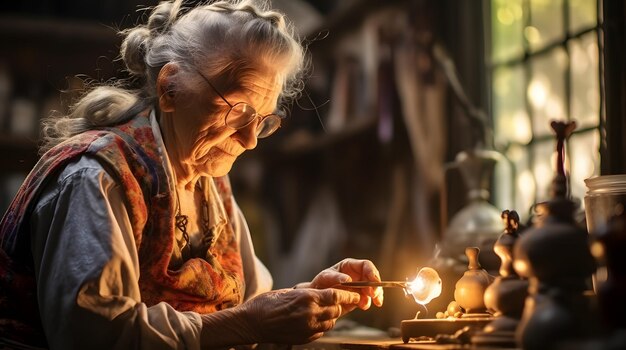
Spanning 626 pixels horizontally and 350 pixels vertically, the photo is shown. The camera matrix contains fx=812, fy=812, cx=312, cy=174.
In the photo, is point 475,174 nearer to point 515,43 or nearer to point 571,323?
point 515,43

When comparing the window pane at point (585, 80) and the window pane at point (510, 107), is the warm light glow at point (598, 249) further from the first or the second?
the window pane at point (510, 107)

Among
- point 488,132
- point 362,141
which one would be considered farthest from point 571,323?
point 362,141

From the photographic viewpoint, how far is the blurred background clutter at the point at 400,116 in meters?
3.72

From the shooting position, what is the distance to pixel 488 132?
4.32m

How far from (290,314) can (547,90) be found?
2.41 meters

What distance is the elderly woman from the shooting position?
207 centimetres

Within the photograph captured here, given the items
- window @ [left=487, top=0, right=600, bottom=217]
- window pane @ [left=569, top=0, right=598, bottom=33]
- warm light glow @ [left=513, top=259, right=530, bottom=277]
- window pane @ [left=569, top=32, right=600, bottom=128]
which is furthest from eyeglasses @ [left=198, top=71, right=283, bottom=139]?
window pane @ [left=569, top=0, right=598, bottom=33]

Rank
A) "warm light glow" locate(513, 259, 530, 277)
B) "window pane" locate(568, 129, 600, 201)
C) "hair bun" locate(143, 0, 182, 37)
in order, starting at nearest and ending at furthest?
"warm light glow" locate(513, 259, 530, 277) → "hair bun" locate(143, 0, 182, 37) → "window pane" locate(568, 129, 600, 201)

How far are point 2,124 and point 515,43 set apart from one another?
4.51m

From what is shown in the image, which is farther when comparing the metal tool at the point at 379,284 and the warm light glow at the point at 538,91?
the warm light glow at the point at 538,91

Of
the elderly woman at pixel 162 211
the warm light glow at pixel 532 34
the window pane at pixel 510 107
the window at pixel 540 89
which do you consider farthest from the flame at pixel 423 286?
the warm light glow at pixel 532 34

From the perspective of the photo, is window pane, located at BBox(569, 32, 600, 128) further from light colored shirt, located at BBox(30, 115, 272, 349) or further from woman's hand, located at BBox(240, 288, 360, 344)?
light colored shirt, located at BBox(30, 115, 272, 349)

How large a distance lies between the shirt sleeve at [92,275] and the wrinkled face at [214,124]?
38 cm

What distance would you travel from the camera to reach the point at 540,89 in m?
4.18
